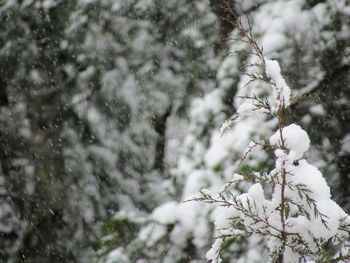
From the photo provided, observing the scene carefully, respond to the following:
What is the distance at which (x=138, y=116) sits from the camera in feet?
15.9

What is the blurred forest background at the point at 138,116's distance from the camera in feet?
9.29

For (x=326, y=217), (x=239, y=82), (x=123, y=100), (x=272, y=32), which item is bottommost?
(x=123, y=100)

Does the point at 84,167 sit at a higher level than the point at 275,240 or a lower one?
lower

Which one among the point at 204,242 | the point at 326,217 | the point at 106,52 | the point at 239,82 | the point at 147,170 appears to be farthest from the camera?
the point at 147,170

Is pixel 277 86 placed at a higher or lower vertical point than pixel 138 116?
higher

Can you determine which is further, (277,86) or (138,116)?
(138,116)

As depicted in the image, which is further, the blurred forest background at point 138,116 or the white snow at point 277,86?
the blurred forest background at point 138,116

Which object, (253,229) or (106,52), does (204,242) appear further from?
(106,52)

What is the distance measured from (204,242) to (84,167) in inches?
110

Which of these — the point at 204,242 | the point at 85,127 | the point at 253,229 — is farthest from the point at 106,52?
the point at 253,229

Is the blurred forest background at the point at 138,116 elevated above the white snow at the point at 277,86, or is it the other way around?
the white snow at the point at 277,86

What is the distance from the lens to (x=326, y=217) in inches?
43.2

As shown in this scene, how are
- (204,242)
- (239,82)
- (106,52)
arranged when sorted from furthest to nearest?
(106,52)
(239,82)
(204,242)

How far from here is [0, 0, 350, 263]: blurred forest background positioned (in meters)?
2.83
